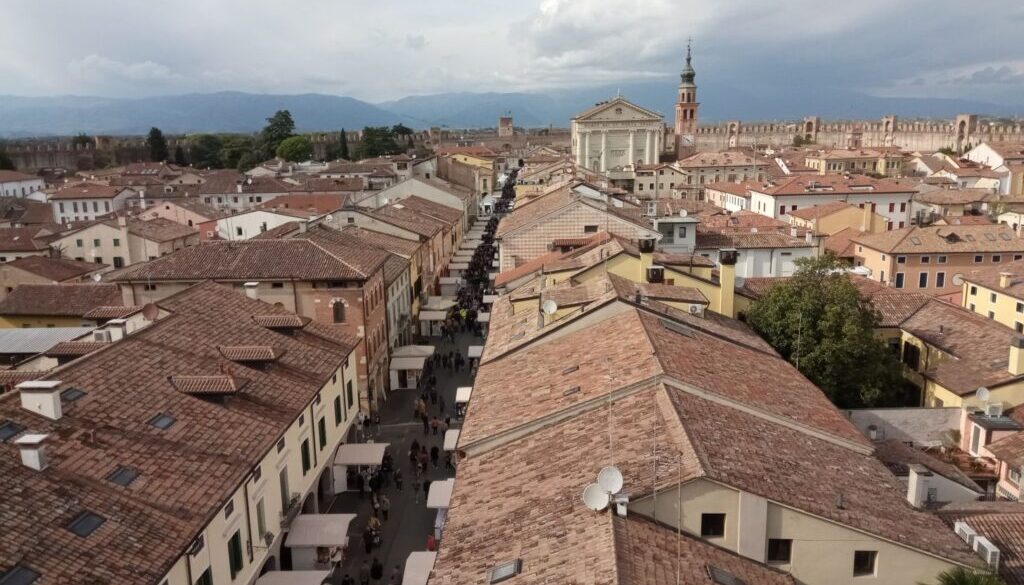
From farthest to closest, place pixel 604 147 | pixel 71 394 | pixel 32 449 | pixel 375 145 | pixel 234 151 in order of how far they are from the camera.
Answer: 1. pixel 234 151
2. pixel 375 145
3. pixel 604 147
4. pixel 71 394
5. pixel 32 449

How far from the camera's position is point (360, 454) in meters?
26.2

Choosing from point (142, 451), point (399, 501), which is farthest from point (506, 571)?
point (399, 501)

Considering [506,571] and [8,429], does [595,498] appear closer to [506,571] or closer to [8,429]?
[506,571]

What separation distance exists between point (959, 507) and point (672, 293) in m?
11.0

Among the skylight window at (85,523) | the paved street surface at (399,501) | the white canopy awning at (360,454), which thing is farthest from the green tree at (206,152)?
the skylight window at (85,523)

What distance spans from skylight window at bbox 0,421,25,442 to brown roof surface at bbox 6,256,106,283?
36.4 meters

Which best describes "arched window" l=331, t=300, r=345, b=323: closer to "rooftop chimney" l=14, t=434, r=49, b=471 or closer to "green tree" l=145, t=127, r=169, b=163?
"rooftop chimney" l=14, t=434, r=49, b=471

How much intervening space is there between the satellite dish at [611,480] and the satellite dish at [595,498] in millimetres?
84

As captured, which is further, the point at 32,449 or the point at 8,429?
the point at 8,429

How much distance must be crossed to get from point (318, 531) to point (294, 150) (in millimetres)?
122548

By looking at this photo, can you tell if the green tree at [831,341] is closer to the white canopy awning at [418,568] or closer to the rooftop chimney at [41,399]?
the white canopy awning at [418,568]

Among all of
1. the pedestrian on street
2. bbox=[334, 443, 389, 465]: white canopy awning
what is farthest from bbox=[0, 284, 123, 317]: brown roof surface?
the pedestrian on street

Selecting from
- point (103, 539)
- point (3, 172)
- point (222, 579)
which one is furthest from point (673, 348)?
point (3, 172)

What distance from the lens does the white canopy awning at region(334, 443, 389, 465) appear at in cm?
2572
